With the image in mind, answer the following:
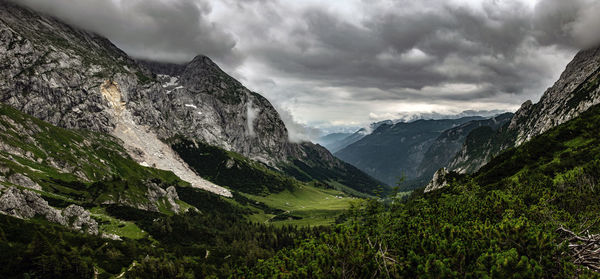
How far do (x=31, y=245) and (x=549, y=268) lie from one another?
178 m

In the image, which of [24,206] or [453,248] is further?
[24,206]

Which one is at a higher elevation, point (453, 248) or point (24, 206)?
point (453, 248)

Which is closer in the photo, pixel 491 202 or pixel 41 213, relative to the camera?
pixel 491 202

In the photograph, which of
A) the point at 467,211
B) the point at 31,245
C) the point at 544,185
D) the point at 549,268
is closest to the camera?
the point at 549,268

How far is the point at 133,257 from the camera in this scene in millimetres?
178375

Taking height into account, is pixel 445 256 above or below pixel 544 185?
below

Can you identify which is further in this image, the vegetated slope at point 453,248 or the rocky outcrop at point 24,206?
the rocky outcrop at point 24,206

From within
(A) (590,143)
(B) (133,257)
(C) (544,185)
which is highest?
(A) (590,143)

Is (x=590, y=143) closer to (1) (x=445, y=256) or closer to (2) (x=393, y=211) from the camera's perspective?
(2) (x=393, y=211)

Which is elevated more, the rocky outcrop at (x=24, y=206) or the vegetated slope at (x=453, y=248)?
the vegetated slope at (x=453, y=248)

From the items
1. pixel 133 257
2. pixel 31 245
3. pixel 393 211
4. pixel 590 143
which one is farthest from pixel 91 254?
pixel 590 143

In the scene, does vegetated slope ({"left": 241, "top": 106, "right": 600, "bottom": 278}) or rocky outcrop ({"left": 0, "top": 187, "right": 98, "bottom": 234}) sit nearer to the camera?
vegetated slope ({"left": 241, "top": 106, "right": 600, "bottom": 278})

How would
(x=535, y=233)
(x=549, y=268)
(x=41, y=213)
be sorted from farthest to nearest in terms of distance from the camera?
(x=41, y=213)
(x=535, y=233)
(x=549, y=268)

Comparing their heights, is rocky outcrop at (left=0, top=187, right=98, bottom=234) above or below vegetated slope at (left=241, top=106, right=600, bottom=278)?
below
